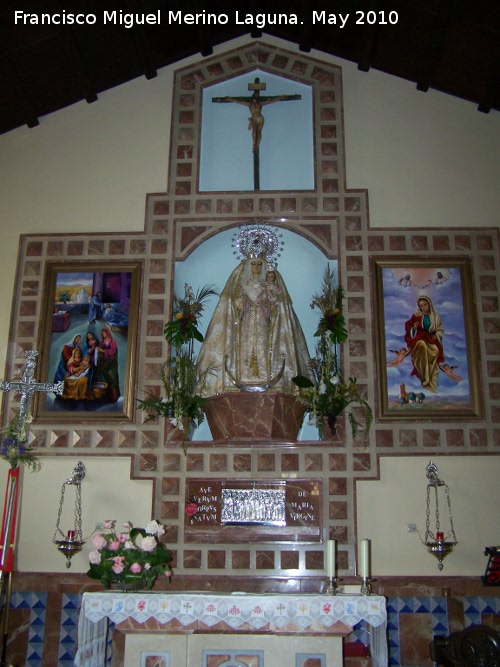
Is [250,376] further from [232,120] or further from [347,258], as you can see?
[232,120]

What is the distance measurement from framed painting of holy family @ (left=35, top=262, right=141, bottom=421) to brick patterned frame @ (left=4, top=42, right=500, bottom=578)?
13 cm

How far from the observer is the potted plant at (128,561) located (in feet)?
21.8

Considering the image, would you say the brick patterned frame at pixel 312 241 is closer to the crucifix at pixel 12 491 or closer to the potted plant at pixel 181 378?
the potted plant at pixel 181 378

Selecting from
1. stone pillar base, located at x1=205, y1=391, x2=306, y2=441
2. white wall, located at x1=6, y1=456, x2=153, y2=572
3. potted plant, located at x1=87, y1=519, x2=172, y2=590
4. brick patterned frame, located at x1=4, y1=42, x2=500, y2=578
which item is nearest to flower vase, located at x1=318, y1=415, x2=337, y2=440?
brick patterned frame, located at x1=4, y1=42, x2=500, y2=578

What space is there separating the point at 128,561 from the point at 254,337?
289 cm

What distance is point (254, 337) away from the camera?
8398 mm

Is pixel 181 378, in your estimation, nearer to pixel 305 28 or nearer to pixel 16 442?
pixel 16 442

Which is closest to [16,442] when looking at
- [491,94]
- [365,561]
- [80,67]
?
[365,561]

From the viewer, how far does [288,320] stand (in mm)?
8555

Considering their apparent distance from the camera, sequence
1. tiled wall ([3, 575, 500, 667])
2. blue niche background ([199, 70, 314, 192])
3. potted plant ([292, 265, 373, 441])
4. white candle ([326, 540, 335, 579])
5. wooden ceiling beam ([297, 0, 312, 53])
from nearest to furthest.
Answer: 1. white candle ([326, 540, 335, 579])
2. tiled wall ([3, 575, 500, 667])
3. potted plant ([292, 265, 373, 441])
4. wooden ceiling beam ([297, 0, 312, 53])
5. blue niche background ([199, 70, 314, 192])

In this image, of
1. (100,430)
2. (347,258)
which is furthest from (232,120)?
(100,430)

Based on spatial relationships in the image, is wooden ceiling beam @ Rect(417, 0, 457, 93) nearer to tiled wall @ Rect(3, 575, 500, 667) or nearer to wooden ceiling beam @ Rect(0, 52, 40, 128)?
wooden ceiling beam @ Rect(0, 52, 40, 128)

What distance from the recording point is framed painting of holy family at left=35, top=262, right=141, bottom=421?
820cm

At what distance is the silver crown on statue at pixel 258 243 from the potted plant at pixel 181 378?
2.96 feet
